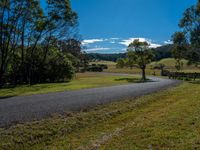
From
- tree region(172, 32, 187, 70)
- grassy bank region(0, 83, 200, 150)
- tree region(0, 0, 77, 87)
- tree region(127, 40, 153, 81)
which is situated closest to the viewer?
grassy bank region(0, 83, 200, 150)

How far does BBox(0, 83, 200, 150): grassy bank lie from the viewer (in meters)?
7.00

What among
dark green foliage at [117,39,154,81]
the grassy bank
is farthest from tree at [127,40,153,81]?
the grassy bank

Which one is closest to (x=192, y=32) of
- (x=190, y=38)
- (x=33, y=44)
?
(x=190, y=38)

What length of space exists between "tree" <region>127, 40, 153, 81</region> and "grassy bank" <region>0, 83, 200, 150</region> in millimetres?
44099

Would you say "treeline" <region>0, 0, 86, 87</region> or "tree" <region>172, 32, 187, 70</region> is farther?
"tree" <region>172, 32, 187, 70</region>

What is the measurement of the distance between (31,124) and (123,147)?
12.9 feet

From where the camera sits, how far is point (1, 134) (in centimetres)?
803

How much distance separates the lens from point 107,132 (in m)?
8.52

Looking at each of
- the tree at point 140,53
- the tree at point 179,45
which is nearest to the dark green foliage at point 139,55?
the tree at point 140,53

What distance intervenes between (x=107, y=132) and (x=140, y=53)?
158ft

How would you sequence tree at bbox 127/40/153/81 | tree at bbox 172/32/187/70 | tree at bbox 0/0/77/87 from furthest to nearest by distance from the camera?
1. tree at bbox 127/40/153/81
2. tree at bbox 172/32/187/70
3. tree at bbox 0/0/77/87

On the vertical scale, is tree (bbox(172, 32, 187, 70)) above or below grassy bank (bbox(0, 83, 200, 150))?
above

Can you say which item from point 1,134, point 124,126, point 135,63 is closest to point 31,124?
point 1,134

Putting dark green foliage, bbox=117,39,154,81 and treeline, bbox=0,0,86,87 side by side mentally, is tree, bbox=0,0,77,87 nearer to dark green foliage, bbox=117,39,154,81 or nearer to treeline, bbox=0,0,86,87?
treeline, bbox=0,0,86,87
